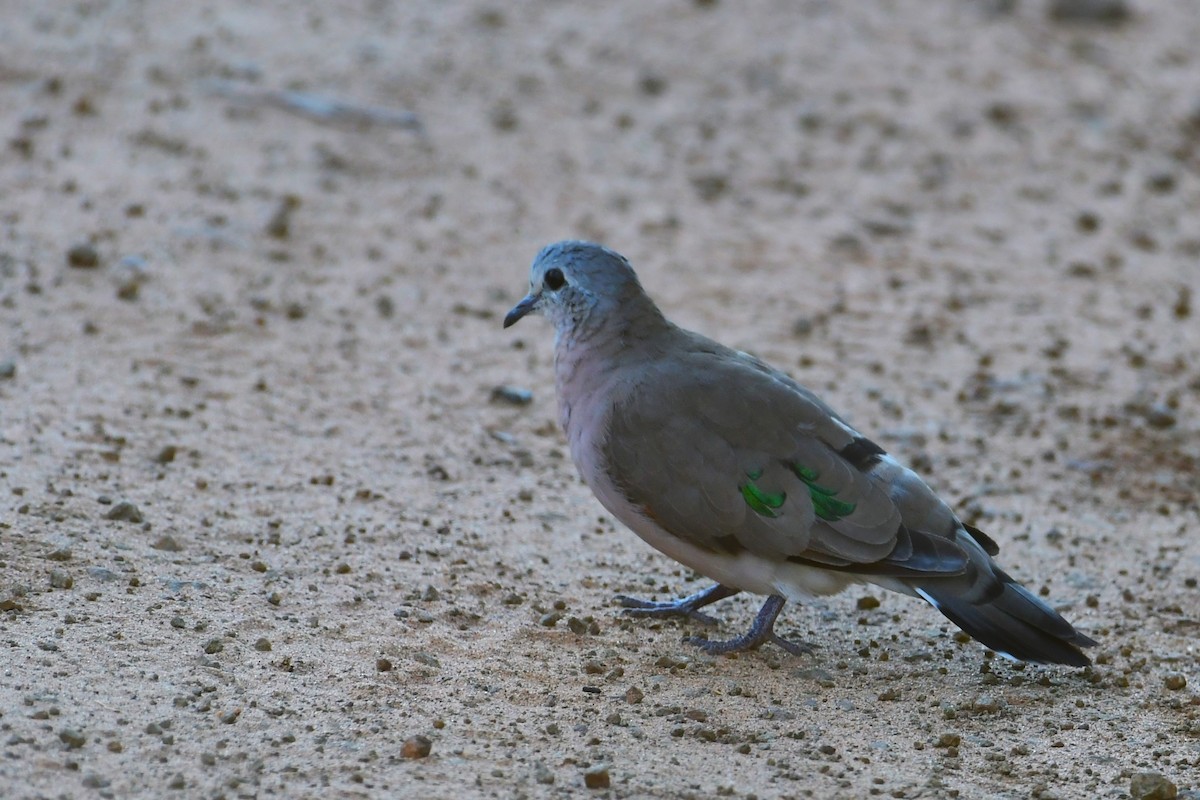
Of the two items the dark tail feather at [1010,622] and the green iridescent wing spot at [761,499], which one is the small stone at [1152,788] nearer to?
the dark tail feather at [1010,622]

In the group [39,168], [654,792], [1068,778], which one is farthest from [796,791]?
[39,168]

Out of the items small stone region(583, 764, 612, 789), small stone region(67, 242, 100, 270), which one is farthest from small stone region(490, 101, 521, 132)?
small stone region(583, 764, 612, 789)

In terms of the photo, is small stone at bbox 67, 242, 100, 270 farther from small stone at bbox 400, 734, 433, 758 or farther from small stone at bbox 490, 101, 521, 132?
small stone at bbox 400, 734, 433, 758

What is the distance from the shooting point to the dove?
4.25 m

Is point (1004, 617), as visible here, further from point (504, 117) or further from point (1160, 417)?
point (504, 117)

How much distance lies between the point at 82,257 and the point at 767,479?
3724 mm

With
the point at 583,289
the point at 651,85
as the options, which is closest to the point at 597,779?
the point at 583,289

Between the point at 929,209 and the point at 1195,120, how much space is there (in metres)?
2.59

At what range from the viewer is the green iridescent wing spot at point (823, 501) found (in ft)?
14.1

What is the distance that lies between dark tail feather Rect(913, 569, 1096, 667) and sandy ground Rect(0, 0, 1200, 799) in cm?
17

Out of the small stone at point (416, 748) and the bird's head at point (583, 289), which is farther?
the bird's head at point (583, 289)

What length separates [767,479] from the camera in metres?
4.34

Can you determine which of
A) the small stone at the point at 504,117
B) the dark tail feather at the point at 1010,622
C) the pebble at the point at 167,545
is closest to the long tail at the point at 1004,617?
the dark tail feather at the point at 1010,622

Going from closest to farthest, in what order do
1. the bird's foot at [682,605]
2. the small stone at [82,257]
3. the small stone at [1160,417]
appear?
the bird's foot at [682,605]
the small stone at [1160,417]
the small stone at [82,257]
